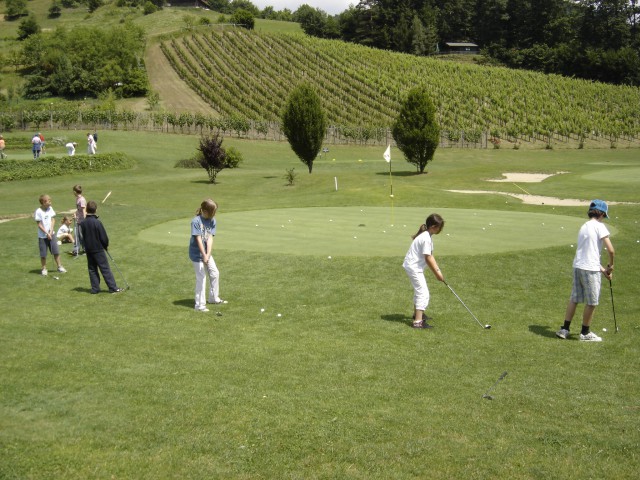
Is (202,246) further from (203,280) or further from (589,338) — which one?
(589,338)

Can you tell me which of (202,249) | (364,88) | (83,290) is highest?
(364,88)

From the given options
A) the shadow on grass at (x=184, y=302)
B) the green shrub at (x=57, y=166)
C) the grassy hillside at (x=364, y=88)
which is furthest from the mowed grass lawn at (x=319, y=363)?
the grassy hillside at (x=364, y=88)

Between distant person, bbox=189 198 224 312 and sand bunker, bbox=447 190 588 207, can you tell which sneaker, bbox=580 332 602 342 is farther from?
sand bunker, bbox=447 190 588 207

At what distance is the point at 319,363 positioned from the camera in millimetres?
10109

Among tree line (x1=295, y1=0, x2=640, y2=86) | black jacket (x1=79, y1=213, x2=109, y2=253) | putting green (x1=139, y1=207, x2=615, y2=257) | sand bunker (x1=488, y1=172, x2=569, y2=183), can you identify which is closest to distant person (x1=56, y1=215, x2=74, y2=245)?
putting green (x1=139, y1=207, x2=615, y2=257)

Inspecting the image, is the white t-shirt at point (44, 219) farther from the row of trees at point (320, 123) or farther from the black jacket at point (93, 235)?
the row of trees at point (320, 123)

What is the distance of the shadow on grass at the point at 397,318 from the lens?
1277 cm

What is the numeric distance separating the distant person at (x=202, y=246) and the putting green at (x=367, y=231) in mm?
4477

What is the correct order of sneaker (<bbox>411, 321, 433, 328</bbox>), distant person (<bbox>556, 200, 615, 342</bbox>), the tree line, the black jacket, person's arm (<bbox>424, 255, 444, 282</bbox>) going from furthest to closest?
1. the tree line
2. the black jacket
3. sneaker (<bbox>411, 321, 433, 328</bbox>)
4. person's arm (<bbox>424, 255, 444, 282</bbox>)
5. distant person (<bbox>556, 200, 615, 342</bbox>)

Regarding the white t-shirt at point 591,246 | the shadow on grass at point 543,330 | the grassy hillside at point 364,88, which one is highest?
the grassy hillside at point 364,88

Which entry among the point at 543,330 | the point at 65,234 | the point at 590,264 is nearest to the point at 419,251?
the point at 543,330

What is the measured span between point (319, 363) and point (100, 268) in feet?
23.4

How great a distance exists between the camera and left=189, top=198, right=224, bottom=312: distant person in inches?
524

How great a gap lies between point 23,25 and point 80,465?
5503 inches
